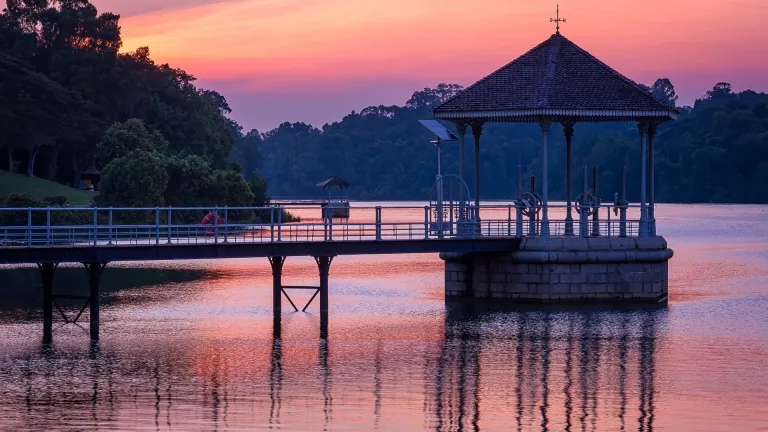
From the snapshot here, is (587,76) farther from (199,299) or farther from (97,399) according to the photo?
(97,399)

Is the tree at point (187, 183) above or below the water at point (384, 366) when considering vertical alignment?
above

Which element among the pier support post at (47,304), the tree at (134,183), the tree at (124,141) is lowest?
the pier support post at (47,304)

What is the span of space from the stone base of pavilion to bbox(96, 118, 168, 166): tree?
67.9m

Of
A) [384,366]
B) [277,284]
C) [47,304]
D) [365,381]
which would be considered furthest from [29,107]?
[365,381]

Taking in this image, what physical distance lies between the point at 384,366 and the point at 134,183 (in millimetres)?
67841

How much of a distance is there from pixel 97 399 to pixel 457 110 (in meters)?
24.2

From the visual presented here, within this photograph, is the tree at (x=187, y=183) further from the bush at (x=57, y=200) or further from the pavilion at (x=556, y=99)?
the pavilion at (x=556, y=99)

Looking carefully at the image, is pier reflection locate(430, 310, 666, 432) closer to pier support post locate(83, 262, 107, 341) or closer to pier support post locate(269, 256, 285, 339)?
pier support post locate(269, 256, 285, 339)

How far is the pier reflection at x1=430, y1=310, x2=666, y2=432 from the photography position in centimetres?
3112

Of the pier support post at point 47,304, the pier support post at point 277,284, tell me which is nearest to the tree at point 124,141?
the pier support post at point 277,284

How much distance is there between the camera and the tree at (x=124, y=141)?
4596 inches

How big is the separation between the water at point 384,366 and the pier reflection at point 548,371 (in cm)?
7

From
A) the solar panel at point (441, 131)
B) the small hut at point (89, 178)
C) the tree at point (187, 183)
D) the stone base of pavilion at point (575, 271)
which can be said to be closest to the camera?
the stone base of pavilion at point (575, 271)

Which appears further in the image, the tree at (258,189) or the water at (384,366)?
the tree at (258,189)
